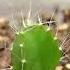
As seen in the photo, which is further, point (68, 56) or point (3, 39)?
point (3, 39)

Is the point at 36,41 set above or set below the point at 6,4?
below

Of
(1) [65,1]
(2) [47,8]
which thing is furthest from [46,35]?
(1) [65,1]

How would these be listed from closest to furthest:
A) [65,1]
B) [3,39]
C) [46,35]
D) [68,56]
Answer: [46,35]
[68,56]
[3,39]
[65,1]

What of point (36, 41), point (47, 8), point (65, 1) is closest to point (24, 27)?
point (36, 41)

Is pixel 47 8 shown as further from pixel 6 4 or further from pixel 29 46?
pixel 29 46

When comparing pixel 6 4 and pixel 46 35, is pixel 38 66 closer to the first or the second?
pixel 46 35

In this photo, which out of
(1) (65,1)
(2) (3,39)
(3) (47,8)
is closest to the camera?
(2) (3,39)

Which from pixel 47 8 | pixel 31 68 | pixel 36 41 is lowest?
pixel 31 68
